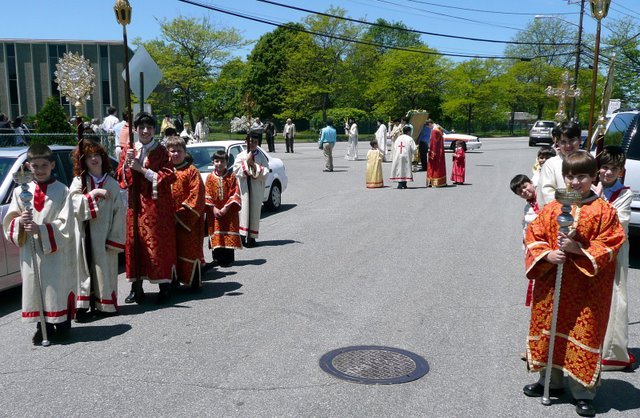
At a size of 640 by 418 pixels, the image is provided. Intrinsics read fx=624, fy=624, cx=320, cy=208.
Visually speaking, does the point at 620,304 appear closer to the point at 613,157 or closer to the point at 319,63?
the point at 613,157

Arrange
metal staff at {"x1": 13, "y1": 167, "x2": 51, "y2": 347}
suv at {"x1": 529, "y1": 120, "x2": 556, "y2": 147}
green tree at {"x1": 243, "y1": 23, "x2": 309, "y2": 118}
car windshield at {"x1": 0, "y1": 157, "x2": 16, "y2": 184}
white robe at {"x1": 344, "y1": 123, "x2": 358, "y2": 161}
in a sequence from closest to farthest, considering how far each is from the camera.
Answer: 1. metal staff at {"x1": 13, "y1": 167, "x2": 51, "y2": 347}
2. car windshield at {"x1": 0, "y1": 157, "x2": 16, "y2": 184}
3. white robe at {"x1": 344, "y1": 123, "x2": 358, "y2": 161}
4. suv at {"x1": 529, "y1": 120, "x2": 556, "y2": 147}
5. green tree at {"x1": 243, "y1": 23, "x2": 309, "y2": 118}

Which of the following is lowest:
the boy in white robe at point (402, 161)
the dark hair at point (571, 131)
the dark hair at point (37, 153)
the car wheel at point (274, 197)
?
the car wheel at point (274, 197)

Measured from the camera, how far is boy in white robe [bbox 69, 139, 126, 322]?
5.86m

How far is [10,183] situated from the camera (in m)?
6.62

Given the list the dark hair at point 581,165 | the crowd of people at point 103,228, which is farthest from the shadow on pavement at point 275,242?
the dark hair at point 581,165

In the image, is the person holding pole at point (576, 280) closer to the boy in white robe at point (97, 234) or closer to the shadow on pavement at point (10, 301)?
the boy in white robe at point (97, 234)

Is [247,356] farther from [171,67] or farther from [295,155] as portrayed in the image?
[171,67]

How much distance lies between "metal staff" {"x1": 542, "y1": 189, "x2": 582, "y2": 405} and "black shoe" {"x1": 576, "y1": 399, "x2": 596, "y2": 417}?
0.20 metres

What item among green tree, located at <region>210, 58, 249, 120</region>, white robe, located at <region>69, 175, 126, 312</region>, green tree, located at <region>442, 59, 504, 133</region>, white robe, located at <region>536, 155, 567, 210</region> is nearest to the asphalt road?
white robe, located at <region>69, 175, 126, 312</region>

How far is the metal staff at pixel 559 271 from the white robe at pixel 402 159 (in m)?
13.2

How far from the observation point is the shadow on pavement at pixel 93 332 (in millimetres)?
5461

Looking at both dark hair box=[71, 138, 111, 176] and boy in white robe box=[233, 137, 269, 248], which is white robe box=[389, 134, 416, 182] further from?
dark hair box=[71, 138, 111, 176]

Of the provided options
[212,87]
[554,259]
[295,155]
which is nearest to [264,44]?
[212,87]

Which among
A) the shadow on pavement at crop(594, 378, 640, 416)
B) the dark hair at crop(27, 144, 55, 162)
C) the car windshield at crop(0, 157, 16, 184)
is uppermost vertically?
the dark hair at crop(27, 144, 55, 162)
